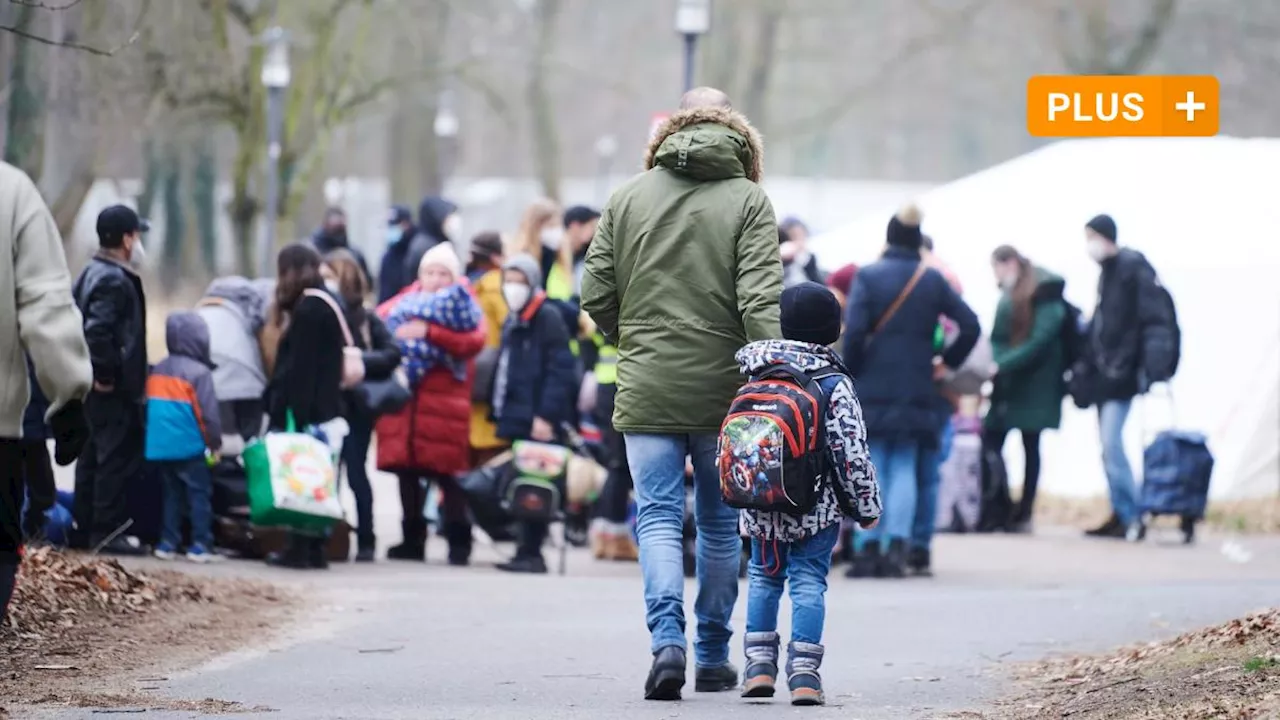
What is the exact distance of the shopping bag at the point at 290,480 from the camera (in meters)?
12.1

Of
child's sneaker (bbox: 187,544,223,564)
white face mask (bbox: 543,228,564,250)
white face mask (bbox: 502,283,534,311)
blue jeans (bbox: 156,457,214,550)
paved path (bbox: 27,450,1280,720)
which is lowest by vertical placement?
paved path (bbox: 27,450,1280,720)

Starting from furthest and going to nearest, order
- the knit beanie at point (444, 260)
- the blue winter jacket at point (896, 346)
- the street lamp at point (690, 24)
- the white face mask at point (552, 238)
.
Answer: the street lamp at point (690, 24) → the white face mask at point (552, 238) → the knit beanie at point (444, 260) → the blue winter jacket at point (896, 346)

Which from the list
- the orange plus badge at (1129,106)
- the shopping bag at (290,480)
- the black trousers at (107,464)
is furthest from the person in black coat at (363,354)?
the orange plus badge at (1129,106)

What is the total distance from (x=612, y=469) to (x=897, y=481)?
153cm

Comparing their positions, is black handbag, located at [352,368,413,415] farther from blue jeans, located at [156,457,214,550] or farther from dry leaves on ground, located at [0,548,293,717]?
dry leaves on ground, located at [0,548,293,717]

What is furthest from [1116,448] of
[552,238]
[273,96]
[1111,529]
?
[273,96]

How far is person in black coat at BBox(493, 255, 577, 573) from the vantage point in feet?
41.9

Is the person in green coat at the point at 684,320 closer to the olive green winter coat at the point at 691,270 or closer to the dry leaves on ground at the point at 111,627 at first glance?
the olive green winter coat at the point at 691,270

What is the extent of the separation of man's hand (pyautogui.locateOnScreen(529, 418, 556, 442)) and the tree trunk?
33.0 m

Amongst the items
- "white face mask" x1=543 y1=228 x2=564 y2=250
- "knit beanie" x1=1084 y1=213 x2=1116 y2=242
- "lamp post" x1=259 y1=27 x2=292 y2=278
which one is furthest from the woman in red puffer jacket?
"lamp post" x1=259 y1=27 x2=292 y2=278

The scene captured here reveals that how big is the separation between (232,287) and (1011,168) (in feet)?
30.6

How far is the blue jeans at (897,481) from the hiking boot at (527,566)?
6.09ft

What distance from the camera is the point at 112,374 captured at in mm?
11883

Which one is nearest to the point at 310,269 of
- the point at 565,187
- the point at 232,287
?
the point at 232,287
